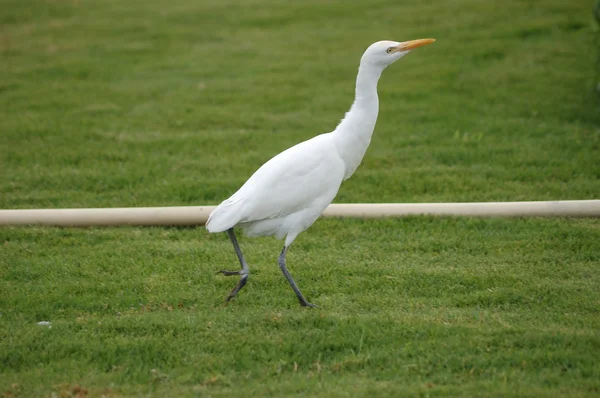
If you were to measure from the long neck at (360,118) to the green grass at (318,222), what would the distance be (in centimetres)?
99

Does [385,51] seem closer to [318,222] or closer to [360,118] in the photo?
[360,118]

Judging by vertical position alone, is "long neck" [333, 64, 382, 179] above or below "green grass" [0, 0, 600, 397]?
above

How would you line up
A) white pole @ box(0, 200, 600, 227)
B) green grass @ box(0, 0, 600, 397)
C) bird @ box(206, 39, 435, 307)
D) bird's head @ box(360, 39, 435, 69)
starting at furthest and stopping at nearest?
1. white pole @ box(0, 200, 600, 227)
2. bird's head @ box(360, 39, 435, 69)
3. bird @ box(206, 39, 435, 307)
4. green grass @ box(0, 0, 600, 397)

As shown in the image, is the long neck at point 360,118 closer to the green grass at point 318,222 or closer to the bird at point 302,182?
the bird at point 302,182

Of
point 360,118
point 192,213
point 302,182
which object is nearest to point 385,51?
point 360,118

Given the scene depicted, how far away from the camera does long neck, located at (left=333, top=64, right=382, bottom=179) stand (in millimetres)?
4949

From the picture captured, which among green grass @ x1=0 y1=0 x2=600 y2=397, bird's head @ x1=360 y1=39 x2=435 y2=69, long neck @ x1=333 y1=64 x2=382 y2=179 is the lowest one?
green grass @ x1=0 y1=0 x2=600 y2=397

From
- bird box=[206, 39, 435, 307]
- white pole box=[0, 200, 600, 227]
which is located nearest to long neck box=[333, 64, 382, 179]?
bird box=[206, 39, 435, 307]

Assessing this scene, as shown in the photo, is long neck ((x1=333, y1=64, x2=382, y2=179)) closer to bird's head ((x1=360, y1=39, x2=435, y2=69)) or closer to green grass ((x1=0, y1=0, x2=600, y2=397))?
bird's head ((x1=360, y1=39, x2=435, y2=69))

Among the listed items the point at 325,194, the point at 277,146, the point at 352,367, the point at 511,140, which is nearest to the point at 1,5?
the point at 277,146

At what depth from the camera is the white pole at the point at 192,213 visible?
19.6 ft

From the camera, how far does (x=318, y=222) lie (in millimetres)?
6297

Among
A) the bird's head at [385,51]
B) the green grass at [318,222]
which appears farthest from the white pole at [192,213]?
the bird's head at [385,51]

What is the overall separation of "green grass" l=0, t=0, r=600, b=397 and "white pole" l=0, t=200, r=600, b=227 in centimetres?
10
